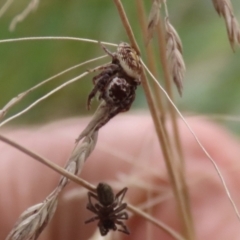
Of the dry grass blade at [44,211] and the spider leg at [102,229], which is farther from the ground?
the dry grass blade at [44,211]

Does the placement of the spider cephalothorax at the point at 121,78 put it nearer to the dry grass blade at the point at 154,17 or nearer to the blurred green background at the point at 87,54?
the dry grass blade at the point at 154,17

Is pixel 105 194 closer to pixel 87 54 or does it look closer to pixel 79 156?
pixel 79 156

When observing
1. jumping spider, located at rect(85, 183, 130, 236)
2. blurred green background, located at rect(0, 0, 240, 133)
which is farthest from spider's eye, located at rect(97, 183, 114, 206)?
blurred green background, located at rect(0, 0, 240, 133)

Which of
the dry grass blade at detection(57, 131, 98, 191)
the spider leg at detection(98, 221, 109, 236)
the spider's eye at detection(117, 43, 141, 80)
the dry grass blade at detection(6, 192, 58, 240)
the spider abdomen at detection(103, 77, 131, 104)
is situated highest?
the spider's eye at detection(117, 43, 141, 80)

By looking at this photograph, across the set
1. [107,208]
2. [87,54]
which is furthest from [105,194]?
[87,54]

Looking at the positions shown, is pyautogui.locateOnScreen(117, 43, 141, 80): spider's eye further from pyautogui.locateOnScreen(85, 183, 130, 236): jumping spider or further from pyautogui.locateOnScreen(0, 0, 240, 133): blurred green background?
pyautogui.locateOnScreen(0, 0, 240, 133): blurred green background

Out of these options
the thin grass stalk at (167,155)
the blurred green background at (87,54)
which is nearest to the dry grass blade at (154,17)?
the thin grass stalk at (167,155)

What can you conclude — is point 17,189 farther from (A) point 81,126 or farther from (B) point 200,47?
(B) point 200,47
